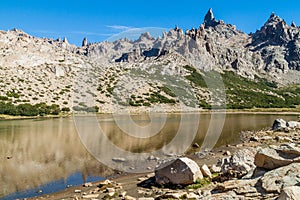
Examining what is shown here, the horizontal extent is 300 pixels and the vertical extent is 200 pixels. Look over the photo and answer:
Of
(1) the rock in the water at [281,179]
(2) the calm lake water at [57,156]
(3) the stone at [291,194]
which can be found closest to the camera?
(3) the stone at [291,194]

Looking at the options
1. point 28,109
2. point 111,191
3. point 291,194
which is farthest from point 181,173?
point 28,109

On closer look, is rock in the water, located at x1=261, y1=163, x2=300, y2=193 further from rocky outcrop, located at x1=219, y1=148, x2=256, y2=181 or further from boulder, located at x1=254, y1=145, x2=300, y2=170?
rocky outcrop, located at x1=219, y1=148, x2=256, y2=181

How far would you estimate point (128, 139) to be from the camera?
46.2 metres

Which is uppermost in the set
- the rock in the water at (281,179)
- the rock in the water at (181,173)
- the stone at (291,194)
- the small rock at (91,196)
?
the stone at (291,194)

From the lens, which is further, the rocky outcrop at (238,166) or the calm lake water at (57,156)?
the calm lake water at (57,156)

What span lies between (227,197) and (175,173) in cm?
746

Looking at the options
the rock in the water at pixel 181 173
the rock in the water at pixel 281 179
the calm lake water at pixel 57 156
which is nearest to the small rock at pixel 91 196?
the calm lake water at pixel 57 156

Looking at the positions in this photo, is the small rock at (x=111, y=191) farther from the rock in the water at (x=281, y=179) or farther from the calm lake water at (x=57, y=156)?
the rock in the water at (x=281, y=179)

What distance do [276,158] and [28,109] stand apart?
93636mm

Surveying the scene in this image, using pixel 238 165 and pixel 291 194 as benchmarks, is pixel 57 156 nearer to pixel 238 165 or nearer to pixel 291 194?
pixel 238 165

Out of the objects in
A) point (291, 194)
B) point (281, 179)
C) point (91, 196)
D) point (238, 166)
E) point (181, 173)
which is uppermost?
point (291, 194)

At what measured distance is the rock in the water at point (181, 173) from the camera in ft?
63.1

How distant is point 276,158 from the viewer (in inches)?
604

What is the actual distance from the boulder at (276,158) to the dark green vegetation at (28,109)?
293ft
